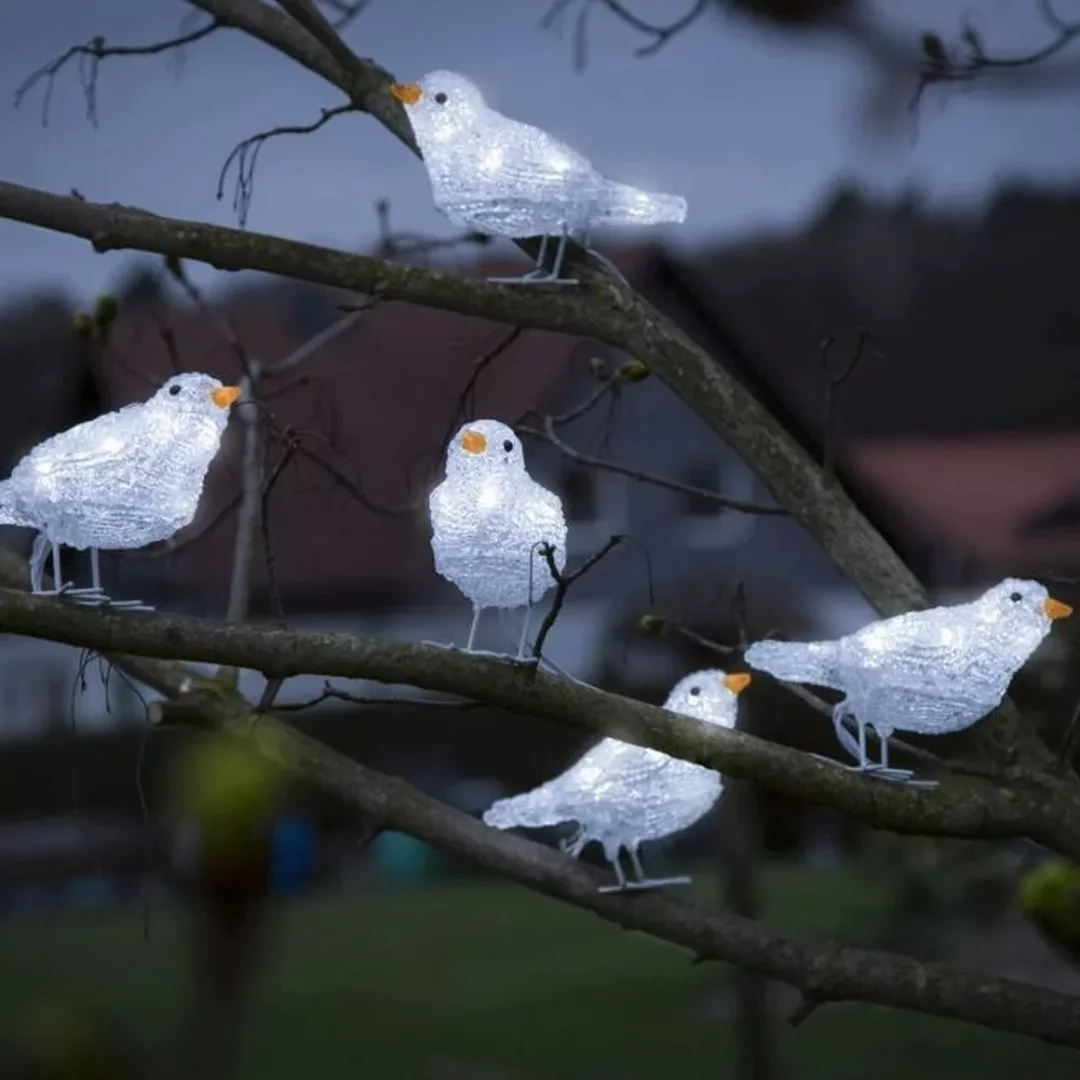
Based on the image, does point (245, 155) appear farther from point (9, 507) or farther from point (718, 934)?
point (718, 934)

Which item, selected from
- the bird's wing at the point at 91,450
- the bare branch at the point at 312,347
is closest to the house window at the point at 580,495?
the bare branch at the point at 312,347

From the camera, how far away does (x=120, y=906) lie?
0.93 meters

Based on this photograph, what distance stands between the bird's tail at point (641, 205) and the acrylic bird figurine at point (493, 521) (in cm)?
13

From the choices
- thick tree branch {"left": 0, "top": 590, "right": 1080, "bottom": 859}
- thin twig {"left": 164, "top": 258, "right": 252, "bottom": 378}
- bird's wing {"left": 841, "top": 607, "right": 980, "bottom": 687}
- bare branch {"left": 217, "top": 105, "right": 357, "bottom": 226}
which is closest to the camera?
thick tree branch {"left": 0, "top": 590, "right": 1080, "bottom": 859}

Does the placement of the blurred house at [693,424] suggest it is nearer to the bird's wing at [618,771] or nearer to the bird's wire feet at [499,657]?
the bird's wing at [618,771]

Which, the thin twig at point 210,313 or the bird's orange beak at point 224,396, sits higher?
the thin twig at point 210,313

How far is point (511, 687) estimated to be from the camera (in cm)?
58

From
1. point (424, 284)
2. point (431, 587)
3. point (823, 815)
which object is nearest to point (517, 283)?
point (424, 284)

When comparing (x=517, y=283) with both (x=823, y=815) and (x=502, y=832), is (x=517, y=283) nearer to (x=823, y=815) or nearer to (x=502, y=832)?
(x=502, y=832)

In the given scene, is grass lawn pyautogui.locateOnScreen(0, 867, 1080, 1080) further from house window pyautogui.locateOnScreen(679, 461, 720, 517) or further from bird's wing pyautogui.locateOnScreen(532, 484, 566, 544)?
bird's wing pyautogui.locateOnScreen(532, 484, 566, 544)

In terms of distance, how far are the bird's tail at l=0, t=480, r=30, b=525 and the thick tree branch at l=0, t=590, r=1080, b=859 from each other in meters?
0.07

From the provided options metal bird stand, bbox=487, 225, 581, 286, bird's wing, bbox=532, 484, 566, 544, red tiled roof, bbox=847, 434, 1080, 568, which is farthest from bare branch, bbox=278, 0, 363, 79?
red tiled roof, bbox=847, 434, 1080, 568

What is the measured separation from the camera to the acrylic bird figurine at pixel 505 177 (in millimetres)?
708

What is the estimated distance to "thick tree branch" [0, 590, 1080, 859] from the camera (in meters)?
0.56
